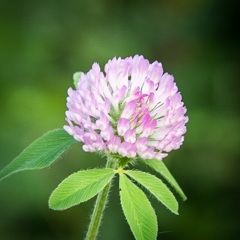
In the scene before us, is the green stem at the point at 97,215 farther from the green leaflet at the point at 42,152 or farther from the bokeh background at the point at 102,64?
the bokeh background at the point at 102,64

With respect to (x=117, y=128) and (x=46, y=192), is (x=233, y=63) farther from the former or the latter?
(x=117, y=128)

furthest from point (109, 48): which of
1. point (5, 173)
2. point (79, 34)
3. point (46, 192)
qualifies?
point (5, 173)

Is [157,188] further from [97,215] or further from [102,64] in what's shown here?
[102,64]

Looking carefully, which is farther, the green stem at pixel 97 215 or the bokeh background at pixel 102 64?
the bokeh background at pixel 102 64

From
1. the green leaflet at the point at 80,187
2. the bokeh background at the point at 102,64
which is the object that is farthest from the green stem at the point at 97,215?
the bokeh background at the point at 102,64

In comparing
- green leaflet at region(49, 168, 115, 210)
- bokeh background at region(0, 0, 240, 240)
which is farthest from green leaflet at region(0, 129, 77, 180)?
bokeh background at region(0, 0, 240, 240)

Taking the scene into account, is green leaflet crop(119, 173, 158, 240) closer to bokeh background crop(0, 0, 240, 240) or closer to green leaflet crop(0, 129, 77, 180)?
green leaflet crop(0, 129, 77, 180)

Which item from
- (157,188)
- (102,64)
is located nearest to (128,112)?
(157,188)
